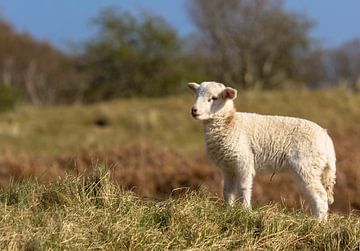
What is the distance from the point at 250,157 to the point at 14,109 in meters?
21.7

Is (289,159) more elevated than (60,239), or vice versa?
(289,159)

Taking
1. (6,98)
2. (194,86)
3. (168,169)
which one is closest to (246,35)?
(6,98)

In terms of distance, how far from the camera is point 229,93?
8.84 metres

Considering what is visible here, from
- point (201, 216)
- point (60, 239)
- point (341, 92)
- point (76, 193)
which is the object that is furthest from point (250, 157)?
point (341, 92)

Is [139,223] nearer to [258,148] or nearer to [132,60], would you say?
[258,148]

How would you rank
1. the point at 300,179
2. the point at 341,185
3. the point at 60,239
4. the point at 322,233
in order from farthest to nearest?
the point at 341,185, the point at 300,179, the point at 322,233, the point at 60,239

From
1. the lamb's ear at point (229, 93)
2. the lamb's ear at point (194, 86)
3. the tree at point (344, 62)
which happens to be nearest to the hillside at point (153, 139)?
the lamb's ear at point (194, 86)

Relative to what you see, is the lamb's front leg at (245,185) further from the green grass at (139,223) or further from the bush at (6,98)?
the bush at (6,98)

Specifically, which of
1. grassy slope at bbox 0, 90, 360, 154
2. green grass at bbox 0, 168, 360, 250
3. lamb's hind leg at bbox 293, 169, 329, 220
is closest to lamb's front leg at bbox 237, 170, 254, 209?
lamb's hind leg at bbox 293, 169, 329, 220

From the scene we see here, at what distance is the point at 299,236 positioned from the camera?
23.7ft

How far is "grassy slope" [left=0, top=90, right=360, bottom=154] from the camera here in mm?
23875

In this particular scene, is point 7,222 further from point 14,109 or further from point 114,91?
point 114,91

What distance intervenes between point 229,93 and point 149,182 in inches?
436

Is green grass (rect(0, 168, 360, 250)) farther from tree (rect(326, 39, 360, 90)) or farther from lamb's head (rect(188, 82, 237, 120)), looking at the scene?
tree (rect(326, 39, 360, 90))
